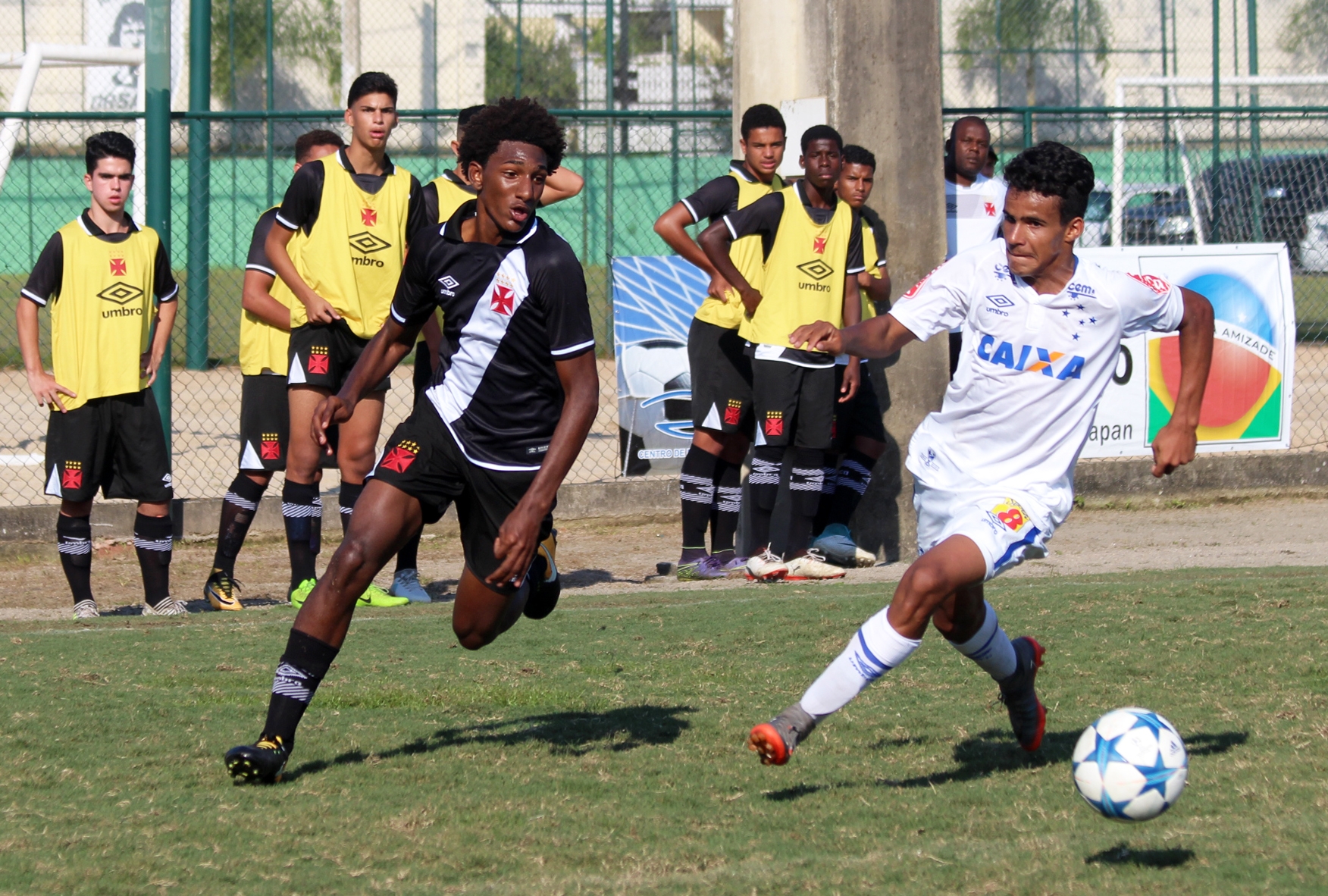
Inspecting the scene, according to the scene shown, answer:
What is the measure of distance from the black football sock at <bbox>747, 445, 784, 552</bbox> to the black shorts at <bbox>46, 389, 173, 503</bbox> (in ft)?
10.5

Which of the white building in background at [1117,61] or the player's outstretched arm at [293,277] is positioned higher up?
the white building in background at [1117,61]

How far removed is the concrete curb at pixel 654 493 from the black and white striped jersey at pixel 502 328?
19.0ft

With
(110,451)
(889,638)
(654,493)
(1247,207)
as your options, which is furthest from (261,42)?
(889,638)

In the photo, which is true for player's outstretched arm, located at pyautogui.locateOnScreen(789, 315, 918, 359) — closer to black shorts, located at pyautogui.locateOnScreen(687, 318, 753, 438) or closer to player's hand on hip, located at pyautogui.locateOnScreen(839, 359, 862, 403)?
player's hand on hip, located at pyautogui.locateOnScreen(839, 359, 862, 403)

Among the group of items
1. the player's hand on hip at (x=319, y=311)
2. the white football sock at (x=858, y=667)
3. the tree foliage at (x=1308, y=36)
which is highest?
the tree foliage at (x=1308, y=36)

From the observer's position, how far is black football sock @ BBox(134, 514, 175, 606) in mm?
7840

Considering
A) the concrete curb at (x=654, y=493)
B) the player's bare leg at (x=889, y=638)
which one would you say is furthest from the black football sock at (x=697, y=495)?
the player's bare leg at (x=889, y=638)

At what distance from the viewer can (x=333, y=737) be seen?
16.4 ft

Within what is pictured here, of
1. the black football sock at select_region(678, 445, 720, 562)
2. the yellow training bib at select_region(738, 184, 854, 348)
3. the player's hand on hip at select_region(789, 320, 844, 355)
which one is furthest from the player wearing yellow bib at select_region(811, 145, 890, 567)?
the player's hand on hip at select_region(789, 320, 844, 355)

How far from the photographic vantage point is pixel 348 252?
773cm

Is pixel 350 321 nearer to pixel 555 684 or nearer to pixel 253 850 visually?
pixel 555 684

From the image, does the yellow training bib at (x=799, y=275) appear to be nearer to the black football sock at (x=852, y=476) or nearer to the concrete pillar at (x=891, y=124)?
the concrete pillar at (x=891, y=124)

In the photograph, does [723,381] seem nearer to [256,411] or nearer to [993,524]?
[256,411]

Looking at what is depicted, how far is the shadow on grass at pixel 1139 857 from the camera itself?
12.2 ft
